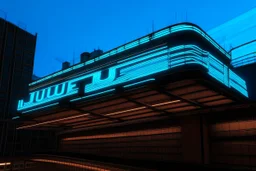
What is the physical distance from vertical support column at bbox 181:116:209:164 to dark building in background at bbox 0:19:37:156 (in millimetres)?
22575

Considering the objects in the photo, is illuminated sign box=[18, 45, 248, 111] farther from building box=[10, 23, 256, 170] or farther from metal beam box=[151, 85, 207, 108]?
metal beam box=[151, 85, 207, 108]

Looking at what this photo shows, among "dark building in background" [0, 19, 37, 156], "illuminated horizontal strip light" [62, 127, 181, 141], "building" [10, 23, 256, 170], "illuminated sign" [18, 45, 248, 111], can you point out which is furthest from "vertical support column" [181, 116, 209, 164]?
"dark building in background" [0, 19, 37, 156]

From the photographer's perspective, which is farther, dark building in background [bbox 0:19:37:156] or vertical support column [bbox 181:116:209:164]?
dark building in background [bbox 0:19:37:156]

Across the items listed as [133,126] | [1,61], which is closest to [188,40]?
[133,126]

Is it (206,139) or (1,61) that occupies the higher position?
(1,61)

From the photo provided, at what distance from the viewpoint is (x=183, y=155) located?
16969 mm

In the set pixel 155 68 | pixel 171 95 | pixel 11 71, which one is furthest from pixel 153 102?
pixel 11 71

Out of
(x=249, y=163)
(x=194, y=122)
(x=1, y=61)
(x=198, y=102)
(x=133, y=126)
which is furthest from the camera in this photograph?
(x=1, y=61)

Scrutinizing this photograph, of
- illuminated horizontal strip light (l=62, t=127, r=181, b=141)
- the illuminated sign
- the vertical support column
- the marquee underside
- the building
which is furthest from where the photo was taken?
illuminated horizontal strip light (l=62, t=127, r=181, b=141)

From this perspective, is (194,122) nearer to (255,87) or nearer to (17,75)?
(255,87)

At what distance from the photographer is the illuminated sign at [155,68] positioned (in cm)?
1127

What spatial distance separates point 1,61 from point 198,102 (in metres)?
26.1

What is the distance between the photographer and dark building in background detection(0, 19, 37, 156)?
3169 centimetres

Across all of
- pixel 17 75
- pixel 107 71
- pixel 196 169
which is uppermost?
pixel 17 75
